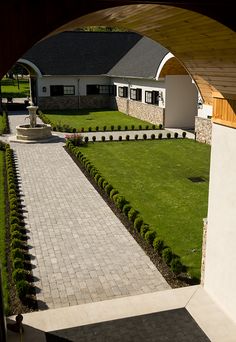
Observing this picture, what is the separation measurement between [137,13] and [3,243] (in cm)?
924

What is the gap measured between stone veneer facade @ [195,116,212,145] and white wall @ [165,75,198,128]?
19.0 feet

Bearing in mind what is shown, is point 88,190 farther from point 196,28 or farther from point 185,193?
point 196,28

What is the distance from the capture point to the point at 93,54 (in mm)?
49906

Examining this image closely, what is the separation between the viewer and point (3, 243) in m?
13.0

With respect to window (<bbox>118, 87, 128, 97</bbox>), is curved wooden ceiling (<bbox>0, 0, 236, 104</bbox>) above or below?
above

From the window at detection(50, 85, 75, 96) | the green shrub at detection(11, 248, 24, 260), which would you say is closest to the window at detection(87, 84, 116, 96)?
the window at detection(50, 85, 75, 96)

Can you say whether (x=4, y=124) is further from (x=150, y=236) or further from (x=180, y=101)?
(x=150, y=236)

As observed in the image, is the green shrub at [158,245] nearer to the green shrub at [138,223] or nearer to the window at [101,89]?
the green shrub at [138,223]

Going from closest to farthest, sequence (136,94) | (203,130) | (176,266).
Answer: (176,266) < (203,130) < (136,94)

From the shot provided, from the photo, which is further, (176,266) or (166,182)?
(166,182)

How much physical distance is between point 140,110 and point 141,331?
3311 centimetres

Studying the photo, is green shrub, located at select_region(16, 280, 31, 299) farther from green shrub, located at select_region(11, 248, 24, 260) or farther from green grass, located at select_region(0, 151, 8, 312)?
green shrub, located at select_region(11, 248, 24, 260)

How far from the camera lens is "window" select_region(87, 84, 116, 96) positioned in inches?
1881

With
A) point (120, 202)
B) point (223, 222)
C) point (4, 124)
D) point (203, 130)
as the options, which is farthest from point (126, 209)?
point (4, 124)
